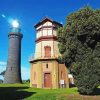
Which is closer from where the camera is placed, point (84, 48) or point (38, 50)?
point (84, 48)

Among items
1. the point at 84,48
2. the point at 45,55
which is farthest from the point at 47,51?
the point at 84,48

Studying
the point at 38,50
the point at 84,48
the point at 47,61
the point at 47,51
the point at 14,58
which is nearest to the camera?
the point at 84,48

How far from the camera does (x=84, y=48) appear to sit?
29938mm

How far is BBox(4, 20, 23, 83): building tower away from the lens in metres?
67.7

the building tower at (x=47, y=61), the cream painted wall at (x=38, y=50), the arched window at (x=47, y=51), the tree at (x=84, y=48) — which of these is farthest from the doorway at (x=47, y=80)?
the tree at (x=84, y=48)

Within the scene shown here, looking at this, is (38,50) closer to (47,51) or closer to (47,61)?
(47,51)

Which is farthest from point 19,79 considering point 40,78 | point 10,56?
point 40,78

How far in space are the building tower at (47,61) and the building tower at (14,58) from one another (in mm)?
23195

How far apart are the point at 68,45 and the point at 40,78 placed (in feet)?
46.4

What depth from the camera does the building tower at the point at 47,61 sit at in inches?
1687

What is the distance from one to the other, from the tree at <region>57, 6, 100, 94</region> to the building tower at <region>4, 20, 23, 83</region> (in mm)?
38649

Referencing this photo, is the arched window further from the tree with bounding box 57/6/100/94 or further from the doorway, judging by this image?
the tree with bounding box 57/6/100/94

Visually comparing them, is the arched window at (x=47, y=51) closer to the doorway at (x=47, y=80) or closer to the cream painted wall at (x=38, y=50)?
the cream painted wall at (x=38, y=50)

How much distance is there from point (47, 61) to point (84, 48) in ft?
46.4
